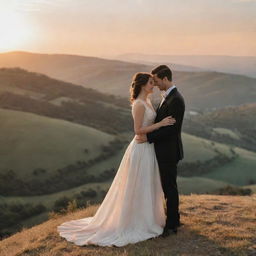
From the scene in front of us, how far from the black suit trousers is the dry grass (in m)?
0.35

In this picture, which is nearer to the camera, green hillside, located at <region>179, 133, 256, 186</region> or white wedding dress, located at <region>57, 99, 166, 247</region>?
white wedding dress, located at <region>57, 99, 166, 247</region>

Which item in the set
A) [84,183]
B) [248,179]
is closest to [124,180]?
[84,183]

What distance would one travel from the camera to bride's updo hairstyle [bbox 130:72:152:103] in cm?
765

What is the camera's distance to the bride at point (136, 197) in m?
7.81

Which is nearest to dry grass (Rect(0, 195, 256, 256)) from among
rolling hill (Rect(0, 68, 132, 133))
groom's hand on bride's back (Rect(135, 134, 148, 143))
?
groom's hand on bride's back (Rect(135, 134, 148, 143))

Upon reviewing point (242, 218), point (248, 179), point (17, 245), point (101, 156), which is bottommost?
point (248, 179)

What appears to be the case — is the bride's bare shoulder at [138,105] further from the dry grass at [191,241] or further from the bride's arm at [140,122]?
the dry grass at [191,241]

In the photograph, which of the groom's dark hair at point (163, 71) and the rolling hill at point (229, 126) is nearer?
the groom's dark hair at point (163, 71)

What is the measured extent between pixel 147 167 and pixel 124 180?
563 millimetres

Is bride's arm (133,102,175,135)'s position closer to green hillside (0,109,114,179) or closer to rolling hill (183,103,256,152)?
green hillside (0,109,114,179)

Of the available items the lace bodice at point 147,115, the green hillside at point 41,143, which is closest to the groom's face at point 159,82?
the lace bodice at point 147,115

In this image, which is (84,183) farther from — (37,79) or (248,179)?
(37,79)

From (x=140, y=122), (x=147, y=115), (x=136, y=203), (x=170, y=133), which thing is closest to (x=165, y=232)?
(x=136, y=203)

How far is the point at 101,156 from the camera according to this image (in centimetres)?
6588
